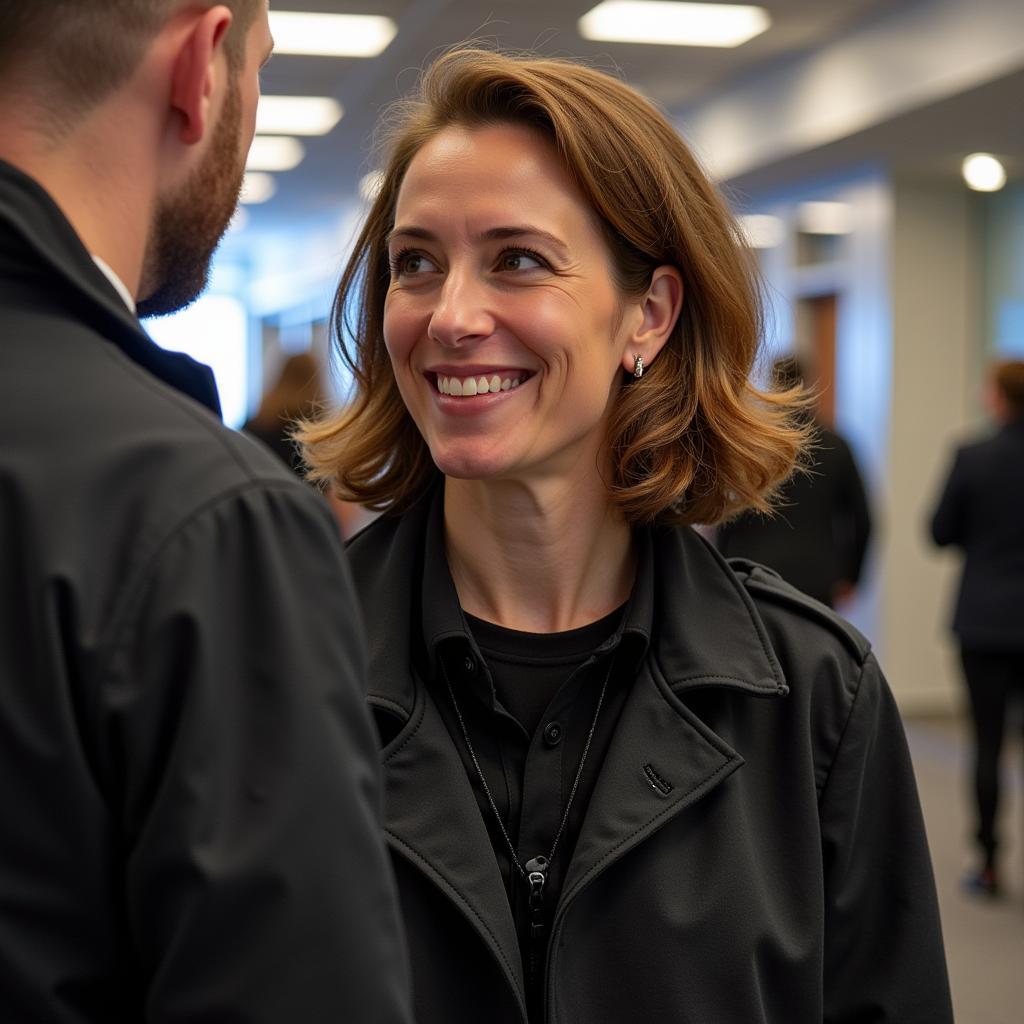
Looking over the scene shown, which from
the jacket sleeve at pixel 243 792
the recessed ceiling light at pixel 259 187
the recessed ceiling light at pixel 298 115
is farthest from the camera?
the recessed ceiling light at pixel 259 187

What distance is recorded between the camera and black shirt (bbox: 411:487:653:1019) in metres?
1.42

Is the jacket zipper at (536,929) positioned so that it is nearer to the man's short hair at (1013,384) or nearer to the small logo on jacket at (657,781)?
the small logo on jacket at (657,781)

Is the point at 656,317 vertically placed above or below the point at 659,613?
above

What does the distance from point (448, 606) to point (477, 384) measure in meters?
0.23

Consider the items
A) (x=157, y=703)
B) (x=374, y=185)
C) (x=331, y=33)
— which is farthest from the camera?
(x=331, y=33)

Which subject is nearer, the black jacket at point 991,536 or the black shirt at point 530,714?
the black shirt at point 530,714

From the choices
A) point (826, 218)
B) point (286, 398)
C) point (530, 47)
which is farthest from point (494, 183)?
point (826, 218)

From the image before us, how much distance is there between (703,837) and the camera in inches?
57.0

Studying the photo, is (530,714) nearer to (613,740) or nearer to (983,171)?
(613,740)

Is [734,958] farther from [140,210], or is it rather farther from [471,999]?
[140,210]

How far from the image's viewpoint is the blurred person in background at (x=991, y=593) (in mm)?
4996

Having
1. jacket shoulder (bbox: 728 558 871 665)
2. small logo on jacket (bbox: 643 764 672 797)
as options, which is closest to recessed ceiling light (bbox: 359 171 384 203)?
jacket shoulder (bbox: 728 558 871 665)

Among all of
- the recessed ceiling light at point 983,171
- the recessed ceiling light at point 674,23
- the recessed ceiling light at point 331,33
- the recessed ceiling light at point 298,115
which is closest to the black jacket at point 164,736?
the recessed ceiling light at point 674,23

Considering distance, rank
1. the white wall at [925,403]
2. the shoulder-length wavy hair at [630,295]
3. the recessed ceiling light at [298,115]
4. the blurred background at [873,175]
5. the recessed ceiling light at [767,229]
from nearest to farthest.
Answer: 1. the shoulder-length wavy hair at [630,295]
2. the blurred background at [873,175]
3. the white wall at [925,403]
4. the recessed ceiling light at [298,115]
5. the recessed ceiling light at [767,229]
